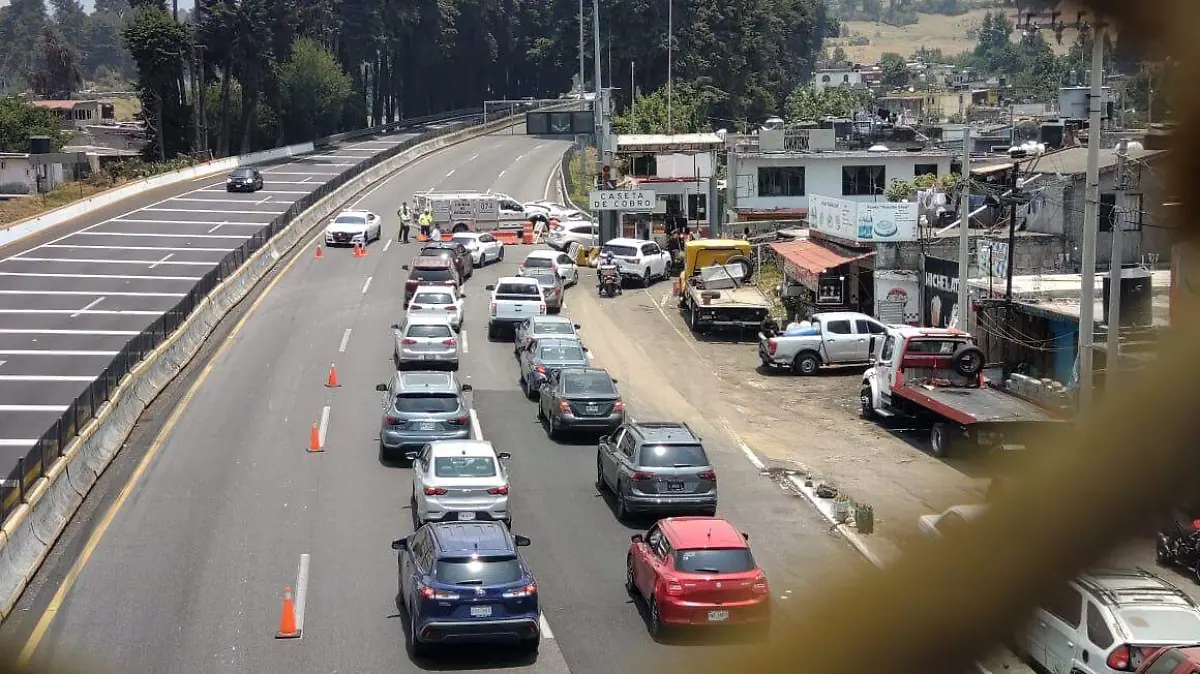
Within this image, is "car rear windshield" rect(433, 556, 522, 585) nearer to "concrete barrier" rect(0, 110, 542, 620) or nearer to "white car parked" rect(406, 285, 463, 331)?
"concrete barrier" rect(0, 110, 542, 620)

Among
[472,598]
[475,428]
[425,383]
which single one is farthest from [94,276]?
[472,598]

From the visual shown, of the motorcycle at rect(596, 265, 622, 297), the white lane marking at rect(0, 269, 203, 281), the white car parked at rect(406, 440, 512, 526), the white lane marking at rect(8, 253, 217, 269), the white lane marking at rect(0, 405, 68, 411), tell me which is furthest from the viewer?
the white lane marking at rect(8, 253, 217, 269)

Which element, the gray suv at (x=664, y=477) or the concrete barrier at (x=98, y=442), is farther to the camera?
the gray suv at (x=664, y=477)

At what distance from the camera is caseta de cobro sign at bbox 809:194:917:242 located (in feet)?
121

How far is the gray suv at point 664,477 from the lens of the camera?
2173 centimetres

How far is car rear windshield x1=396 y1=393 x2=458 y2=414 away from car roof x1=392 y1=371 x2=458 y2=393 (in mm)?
100

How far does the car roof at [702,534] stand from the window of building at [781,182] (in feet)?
139

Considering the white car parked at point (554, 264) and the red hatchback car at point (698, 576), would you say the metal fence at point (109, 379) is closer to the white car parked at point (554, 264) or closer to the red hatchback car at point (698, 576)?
the red hatchback car at point (698, 576)

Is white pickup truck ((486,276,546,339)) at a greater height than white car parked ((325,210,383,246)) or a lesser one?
lesser

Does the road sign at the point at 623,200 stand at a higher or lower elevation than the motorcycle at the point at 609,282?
higher

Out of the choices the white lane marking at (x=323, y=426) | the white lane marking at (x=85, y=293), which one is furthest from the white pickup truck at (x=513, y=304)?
the white lane marking at (x=85, y=293)

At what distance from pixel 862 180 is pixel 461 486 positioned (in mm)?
40389

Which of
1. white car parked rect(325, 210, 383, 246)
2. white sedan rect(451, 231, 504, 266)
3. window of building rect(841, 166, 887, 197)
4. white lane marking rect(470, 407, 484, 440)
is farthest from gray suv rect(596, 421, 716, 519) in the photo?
window of building rect(841, 166, 887, 197)

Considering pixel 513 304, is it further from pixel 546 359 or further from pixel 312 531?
pixel 312 531
